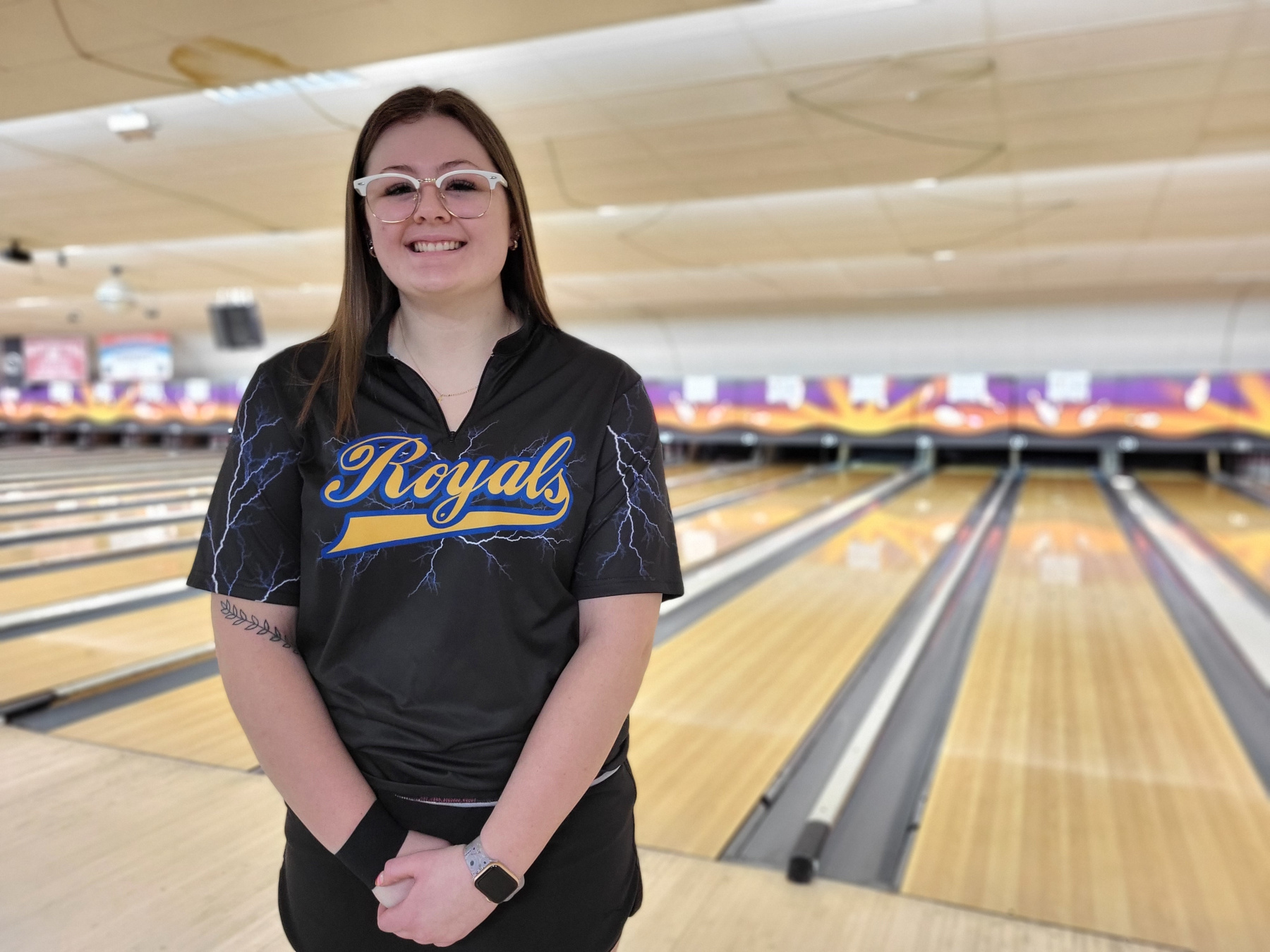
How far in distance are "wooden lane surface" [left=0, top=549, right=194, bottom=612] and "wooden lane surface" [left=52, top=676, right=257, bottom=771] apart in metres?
1.79

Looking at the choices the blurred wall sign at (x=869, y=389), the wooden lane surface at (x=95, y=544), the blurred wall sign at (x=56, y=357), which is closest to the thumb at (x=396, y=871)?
the wooden lane surface at (x=95, y=544)

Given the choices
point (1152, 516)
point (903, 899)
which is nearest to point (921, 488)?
point (1152, 516)

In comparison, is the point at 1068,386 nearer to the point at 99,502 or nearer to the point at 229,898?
the point at 99,502

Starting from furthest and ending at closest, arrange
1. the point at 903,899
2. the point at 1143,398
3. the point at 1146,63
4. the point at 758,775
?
the point at 1143,398, the point at 1146,63, the point at 758,775, the point at 903,899

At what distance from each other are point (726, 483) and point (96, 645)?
7.82 meters

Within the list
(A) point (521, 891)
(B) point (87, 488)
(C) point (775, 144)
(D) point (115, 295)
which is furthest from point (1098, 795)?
(B) point (87, 488)

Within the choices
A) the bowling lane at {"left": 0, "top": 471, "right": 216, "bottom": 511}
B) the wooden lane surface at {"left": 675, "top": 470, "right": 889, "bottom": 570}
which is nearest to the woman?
the wooden lane surface at {"left": 675, "top": 470, "right": 889, "bottom": 570}

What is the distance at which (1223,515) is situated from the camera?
837 cm

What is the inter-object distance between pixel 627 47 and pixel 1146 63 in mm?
1976

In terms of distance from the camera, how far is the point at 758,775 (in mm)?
2918

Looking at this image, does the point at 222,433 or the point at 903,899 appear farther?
the point at 222,433

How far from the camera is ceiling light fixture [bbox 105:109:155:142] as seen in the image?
452 cm

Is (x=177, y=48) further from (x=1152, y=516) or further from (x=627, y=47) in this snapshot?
(x=1152, y=516)

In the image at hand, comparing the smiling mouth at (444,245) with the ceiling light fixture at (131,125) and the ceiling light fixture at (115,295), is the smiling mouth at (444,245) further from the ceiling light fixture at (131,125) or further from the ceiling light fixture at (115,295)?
the ceiling light fixture at (115,295)
